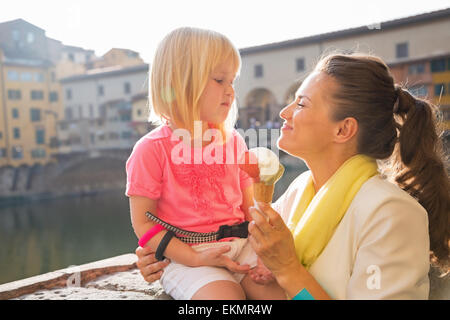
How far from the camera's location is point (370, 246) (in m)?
0.64

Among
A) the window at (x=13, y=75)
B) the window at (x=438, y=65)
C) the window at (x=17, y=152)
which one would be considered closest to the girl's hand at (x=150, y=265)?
the window at (x=438, y=65)

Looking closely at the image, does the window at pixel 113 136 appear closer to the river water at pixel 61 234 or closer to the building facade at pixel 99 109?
the building facade at pixel 99 109

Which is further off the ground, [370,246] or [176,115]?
[176,115]

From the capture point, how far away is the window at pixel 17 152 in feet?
56.3

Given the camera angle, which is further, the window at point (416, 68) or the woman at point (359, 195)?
the window at point (416, 68)

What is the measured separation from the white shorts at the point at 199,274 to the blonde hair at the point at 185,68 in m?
0.26

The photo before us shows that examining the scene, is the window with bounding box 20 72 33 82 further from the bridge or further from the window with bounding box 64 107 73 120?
the bridge

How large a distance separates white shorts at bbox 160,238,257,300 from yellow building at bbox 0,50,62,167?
697 inches

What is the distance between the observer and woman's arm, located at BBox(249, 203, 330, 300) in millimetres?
676

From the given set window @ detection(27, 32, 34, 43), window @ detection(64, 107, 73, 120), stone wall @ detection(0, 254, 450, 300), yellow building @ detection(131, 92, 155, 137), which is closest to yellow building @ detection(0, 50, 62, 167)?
window @ detection(64, 107, 73, 120)

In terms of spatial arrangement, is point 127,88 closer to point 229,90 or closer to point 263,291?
point 229,90
